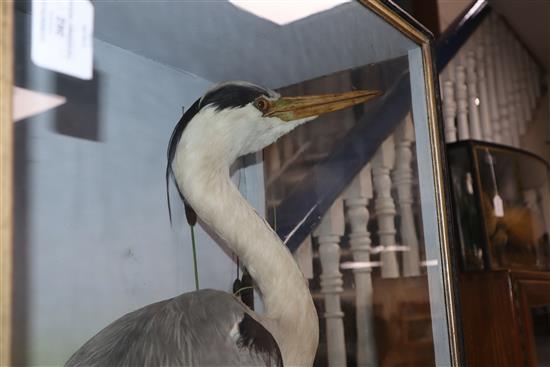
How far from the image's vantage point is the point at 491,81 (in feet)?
6.36

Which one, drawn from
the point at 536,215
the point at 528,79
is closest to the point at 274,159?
the point at 536,215

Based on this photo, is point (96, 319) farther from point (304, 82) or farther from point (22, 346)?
point (304, 82)

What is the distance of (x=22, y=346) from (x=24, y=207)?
0.10m

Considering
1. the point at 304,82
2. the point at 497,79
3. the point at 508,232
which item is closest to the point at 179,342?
the point at 304,82

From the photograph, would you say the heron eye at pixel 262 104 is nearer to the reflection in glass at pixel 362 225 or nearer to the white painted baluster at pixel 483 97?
the reflection in glass at pixel 362 225

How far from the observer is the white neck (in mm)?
602

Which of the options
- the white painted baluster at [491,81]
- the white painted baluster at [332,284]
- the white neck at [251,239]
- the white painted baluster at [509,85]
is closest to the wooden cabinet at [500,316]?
the white painted baluster at [332,284]

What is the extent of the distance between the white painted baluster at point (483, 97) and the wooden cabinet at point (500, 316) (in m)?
0.75

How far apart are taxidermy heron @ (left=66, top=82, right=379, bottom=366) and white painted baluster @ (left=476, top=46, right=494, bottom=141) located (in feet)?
3.91

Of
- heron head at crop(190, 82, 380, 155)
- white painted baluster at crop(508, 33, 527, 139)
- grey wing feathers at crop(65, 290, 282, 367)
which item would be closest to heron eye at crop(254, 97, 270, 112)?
heron head at crop(190, 82, 380, 155)

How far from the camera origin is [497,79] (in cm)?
200

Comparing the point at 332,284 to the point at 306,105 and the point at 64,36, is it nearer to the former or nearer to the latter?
the point at 306,105

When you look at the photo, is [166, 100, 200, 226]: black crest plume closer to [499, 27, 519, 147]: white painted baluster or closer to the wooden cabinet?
the wooden cabinet

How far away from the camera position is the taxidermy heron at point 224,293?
508 mm
